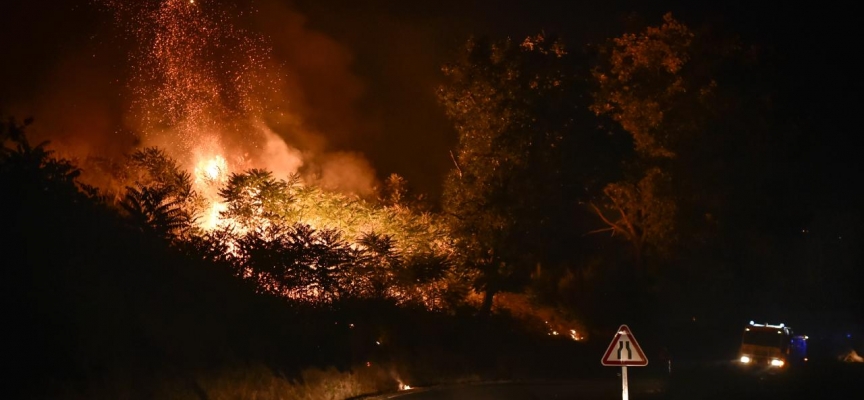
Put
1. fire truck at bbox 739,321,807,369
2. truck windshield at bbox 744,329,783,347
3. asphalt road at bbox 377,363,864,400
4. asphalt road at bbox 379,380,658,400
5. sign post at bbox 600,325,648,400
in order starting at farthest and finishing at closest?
truck windshield at bbox 744,329,783,347
fire truck at bbox 739,321,807,369
asphalt road at bbox 377,363,864,400
asphalt road at bbox 379,380,658,400
sign post at bbox 600,325,648,400

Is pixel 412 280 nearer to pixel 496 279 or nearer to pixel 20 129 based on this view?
pixel 496 279

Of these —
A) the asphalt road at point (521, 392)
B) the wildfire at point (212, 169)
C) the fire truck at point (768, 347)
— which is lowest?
the asphalt road at point (521, 392)

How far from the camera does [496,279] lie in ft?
102

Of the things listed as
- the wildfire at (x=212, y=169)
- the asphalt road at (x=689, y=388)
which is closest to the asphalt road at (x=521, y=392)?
the asphalt road at (x=689, y=388)

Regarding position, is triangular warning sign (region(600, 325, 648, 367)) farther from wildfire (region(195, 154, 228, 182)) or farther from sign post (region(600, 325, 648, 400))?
wildfire (region(195, 154, 228, 182))

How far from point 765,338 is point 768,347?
355 mm

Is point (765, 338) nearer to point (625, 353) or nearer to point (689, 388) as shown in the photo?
point (689, 388)

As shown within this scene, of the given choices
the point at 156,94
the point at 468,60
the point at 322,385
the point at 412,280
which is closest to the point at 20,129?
the point at 322,385

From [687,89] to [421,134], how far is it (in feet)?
33.0

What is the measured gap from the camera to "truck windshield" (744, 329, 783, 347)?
3306 cm

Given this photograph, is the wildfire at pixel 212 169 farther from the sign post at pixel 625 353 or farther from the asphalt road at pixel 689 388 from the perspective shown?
the sign post at pixel 625 353

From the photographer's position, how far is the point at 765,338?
3322 centimetres

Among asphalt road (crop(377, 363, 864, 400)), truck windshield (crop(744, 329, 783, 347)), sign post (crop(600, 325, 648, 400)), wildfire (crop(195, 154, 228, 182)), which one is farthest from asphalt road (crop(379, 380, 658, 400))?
wildfire (crop(195, 154, 228, 182))

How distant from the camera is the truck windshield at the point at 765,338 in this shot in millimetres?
33062
